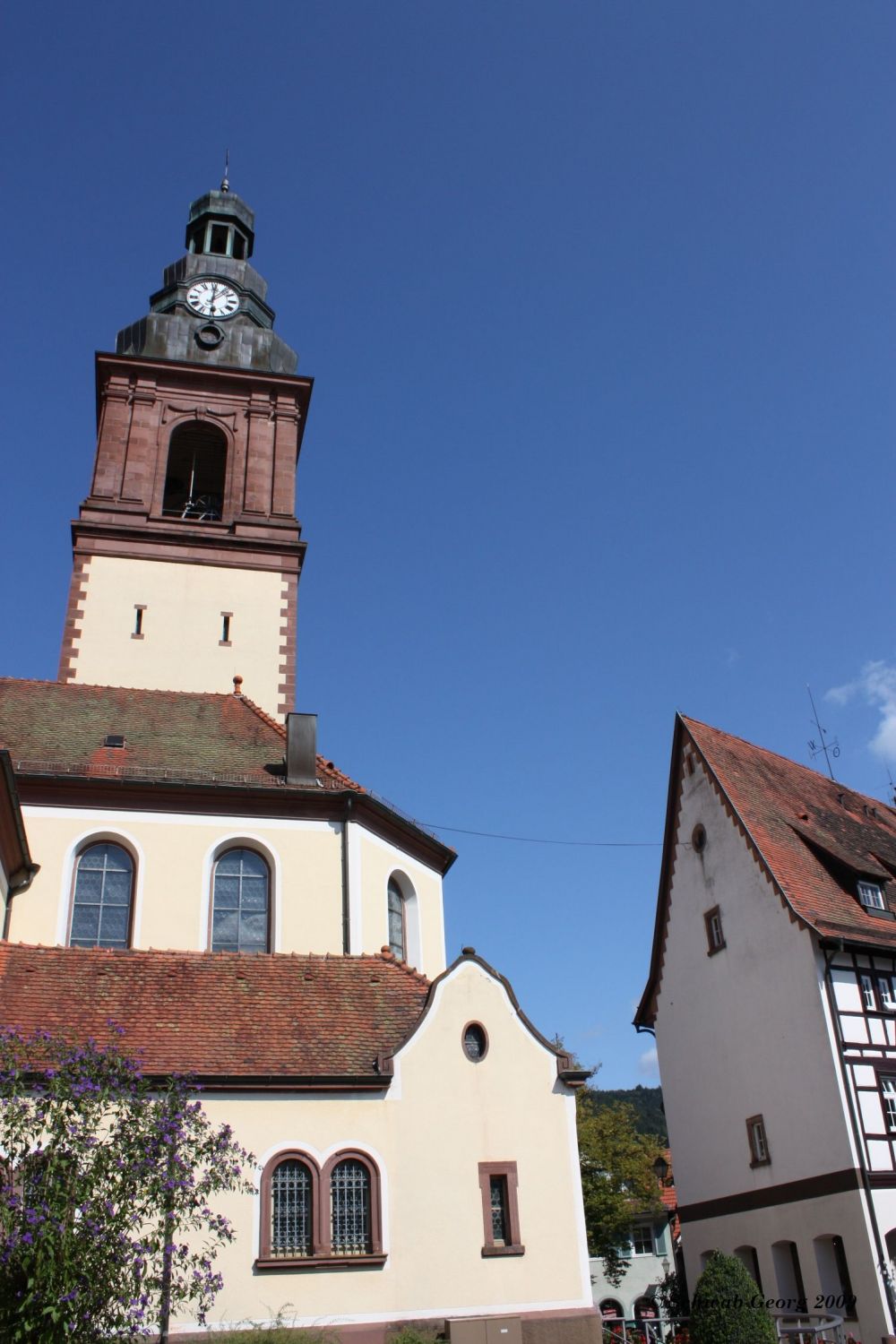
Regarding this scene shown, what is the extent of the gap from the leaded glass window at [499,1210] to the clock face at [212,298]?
27833 millimetres

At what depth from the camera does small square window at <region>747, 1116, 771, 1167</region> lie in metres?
27.0

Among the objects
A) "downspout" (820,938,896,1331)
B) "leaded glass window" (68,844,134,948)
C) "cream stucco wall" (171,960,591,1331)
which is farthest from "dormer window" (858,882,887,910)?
"leaded glass window" (68,844,134,948)

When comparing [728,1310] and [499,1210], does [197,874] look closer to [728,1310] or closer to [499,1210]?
[499,1210]

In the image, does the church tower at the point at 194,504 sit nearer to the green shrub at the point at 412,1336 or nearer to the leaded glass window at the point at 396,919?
the leaded glass window at the point at 396,919

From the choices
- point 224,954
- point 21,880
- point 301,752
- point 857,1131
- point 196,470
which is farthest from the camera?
point 196,470

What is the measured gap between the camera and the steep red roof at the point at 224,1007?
16.9 meters

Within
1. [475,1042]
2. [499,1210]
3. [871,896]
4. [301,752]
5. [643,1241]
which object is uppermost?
[301,752]

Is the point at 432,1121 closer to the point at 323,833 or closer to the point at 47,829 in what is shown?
the point at 323,833

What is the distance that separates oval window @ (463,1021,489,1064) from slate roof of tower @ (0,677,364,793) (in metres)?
6.46

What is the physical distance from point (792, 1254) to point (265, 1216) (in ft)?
47.6

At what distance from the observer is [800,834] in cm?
3089

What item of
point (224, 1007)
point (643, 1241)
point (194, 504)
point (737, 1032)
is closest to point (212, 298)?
point (194, 504)

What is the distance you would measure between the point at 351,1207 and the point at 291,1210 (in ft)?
2.69

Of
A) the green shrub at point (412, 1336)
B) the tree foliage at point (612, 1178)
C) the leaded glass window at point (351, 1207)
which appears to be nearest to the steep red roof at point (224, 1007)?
the leaded glass window at point (351, 1207)
